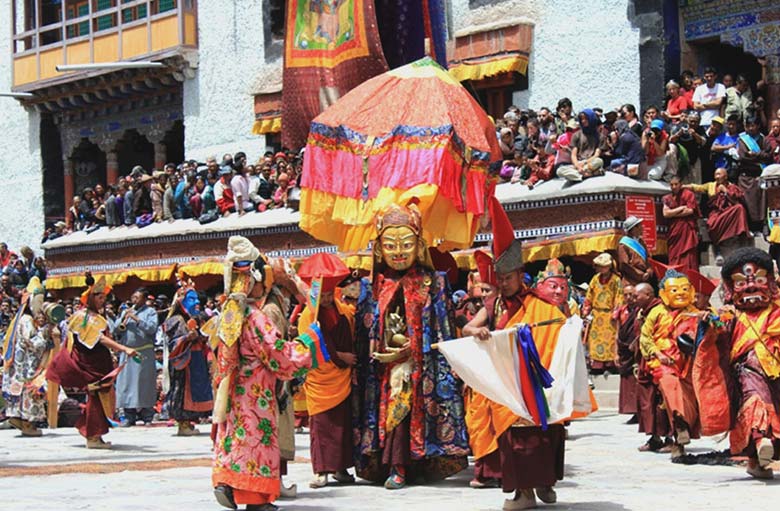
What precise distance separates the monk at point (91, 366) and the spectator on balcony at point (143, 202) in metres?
12.2

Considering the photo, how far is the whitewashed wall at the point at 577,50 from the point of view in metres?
20.3

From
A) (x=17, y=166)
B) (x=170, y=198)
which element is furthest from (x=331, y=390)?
(x=17, y=166)

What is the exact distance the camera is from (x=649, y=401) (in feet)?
36.0

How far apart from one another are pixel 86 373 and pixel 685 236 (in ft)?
23.1

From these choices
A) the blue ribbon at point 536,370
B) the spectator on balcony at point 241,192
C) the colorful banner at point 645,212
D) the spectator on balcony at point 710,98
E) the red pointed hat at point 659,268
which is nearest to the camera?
the blue ribbon at point 536,370

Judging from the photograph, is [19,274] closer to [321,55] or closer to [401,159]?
[321,55]

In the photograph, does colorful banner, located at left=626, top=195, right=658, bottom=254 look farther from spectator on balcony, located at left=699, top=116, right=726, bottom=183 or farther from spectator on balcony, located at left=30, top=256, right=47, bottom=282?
spectator on balcony, located at left=30, top=256, right=47, bottom=282

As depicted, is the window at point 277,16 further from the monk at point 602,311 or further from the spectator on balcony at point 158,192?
the monk at point 602,311

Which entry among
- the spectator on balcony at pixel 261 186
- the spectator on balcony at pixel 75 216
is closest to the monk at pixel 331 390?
the spectator on balcony at pixel 261 186

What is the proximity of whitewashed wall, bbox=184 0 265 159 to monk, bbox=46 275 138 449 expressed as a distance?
13.4 m

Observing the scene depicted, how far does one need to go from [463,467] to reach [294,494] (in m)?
1.12

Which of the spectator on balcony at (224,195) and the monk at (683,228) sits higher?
the spectator on balcony at (224,195)

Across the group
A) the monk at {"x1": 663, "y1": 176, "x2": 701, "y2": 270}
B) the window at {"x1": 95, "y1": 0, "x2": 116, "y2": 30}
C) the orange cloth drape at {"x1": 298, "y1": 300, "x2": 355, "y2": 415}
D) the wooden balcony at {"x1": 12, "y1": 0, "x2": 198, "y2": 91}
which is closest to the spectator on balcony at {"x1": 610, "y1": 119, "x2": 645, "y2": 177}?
the monk at {"x1": 663, "y1": 176, "x2": 701, "y2": 270}

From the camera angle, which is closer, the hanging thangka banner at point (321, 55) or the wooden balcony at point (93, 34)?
the hanging thangka banner at point (321, 55)
